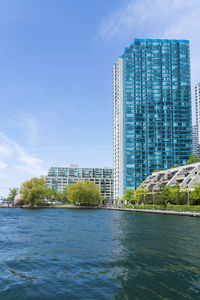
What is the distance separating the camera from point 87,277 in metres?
17.5

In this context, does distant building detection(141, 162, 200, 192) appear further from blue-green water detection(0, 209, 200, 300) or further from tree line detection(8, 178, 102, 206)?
blue-green water detection(0, 209, 200, 300)

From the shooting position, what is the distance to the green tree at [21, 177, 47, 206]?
14675cm

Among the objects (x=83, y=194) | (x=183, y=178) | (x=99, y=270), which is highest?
(x=183, y=178)

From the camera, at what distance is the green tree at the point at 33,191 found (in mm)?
146750

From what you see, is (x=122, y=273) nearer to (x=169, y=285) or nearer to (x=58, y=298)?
(x=169, y=285)

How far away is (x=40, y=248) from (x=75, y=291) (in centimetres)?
1320

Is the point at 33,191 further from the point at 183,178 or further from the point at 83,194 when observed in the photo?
the point at 183,178

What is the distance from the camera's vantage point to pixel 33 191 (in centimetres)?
14625

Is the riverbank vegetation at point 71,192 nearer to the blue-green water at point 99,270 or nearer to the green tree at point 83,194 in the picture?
the green tree at point 83,194

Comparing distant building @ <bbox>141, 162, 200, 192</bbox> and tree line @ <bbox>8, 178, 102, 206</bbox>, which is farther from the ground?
distant building @ <bbox>141, 162, 200, 192</bbox>

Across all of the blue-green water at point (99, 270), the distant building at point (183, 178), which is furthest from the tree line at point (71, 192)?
the blue-green water at point (99, 270)

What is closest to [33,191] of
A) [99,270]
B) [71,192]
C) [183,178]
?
[71,192]

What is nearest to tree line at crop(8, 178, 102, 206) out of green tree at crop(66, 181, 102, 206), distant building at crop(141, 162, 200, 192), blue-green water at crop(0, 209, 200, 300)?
green tree at crop(66, 181, 102, 206)

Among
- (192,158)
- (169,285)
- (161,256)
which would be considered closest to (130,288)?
(169,285)
